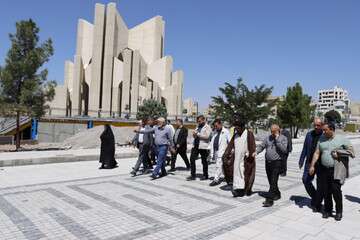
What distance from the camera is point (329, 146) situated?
5516 mm

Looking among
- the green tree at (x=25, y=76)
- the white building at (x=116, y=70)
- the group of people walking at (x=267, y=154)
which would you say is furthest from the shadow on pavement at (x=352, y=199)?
the white building at (x=116, y=70)

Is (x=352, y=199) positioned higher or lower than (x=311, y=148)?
lower

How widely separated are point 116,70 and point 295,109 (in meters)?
36.6

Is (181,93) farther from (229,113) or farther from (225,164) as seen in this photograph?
(225,164)

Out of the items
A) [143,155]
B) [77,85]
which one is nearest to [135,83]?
[77,85]

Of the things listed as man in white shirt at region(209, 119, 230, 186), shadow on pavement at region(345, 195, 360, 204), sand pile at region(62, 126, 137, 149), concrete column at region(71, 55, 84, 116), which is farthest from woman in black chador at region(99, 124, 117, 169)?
concrete column at region(71, 55, 84, 116)

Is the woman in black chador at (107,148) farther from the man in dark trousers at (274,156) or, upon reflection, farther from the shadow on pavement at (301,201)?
the shadow on pavement at (301,201)

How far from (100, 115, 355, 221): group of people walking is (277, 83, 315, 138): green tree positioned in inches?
1161

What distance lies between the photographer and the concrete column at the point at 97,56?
56750mm

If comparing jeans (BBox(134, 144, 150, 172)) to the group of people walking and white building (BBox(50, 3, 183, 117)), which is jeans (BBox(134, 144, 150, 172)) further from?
white building (BBox(50, 3, 183, 117))

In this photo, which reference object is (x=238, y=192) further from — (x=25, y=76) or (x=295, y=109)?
(x=295, y=109)

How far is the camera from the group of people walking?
5477 mm

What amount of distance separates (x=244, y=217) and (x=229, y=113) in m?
20.6

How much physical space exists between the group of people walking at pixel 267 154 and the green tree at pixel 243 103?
52.5 ft
